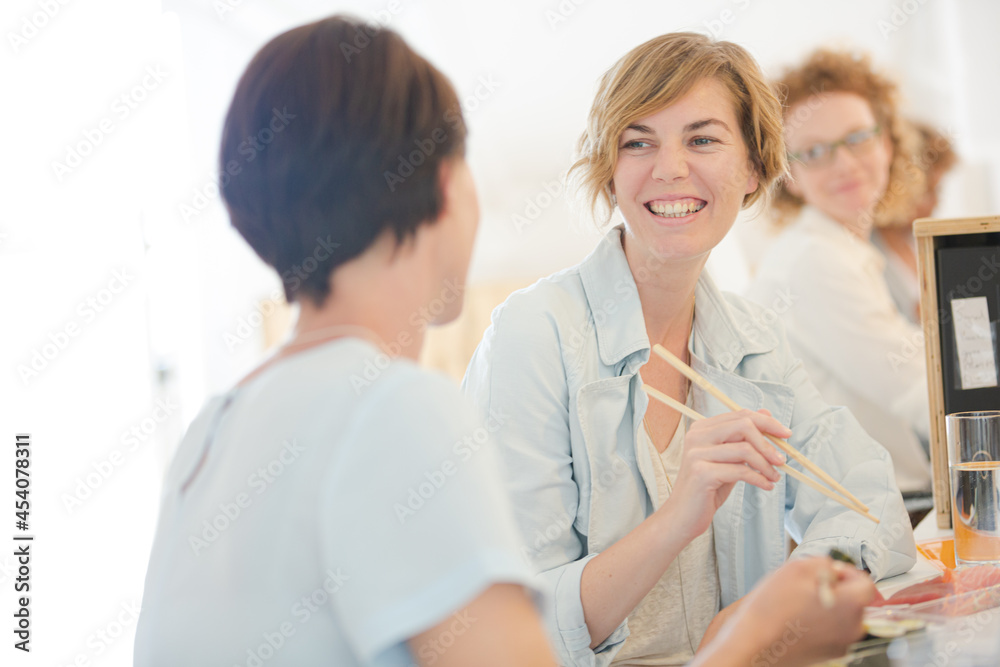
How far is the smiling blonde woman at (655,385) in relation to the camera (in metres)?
1.08

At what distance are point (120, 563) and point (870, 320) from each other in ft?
7.00

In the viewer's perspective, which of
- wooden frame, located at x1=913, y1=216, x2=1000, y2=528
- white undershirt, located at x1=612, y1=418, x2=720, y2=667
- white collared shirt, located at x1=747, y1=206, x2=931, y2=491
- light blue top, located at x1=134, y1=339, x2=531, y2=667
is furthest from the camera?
white collared shirt, located at x1=747, y1=206, x2=931, y2=491

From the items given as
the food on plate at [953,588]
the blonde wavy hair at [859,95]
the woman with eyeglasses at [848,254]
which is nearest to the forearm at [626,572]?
the food on plate at [953,588]

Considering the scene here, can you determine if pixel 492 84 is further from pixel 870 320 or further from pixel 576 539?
pixel 576 539

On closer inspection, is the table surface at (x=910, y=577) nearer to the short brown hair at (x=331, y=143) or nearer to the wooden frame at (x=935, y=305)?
the wooden frame at (x=935, y=305)

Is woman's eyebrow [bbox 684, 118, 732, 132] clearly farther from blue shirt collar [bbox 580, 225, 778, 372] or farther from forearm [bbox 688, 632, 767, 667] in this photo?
forearm [bbox 688, 632, 767, 667]

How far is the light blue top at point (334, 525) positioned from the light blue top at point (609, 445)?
0.54m

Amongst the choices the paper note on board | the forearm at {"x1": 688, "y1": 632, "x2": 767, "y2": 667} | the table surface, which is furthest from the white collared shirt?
the forearm at {"x1": 688, "y1": 632, "x2": 767, "y2": 667}

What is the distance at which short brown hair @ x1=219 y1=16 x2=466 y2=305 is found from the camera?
607 millimetres

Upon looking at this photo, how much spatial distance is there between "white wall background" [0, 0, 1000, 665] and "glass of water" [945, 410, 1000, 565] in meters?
0.66

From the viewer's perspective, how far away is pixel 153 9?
2.74m

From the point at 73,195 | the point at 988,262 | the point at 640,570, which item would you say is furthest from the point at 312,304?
the point at 73,195

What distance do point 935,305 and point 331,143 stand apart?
1.08 meters

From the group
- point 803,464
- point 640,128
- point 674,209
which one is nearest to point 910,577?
point 803,464
